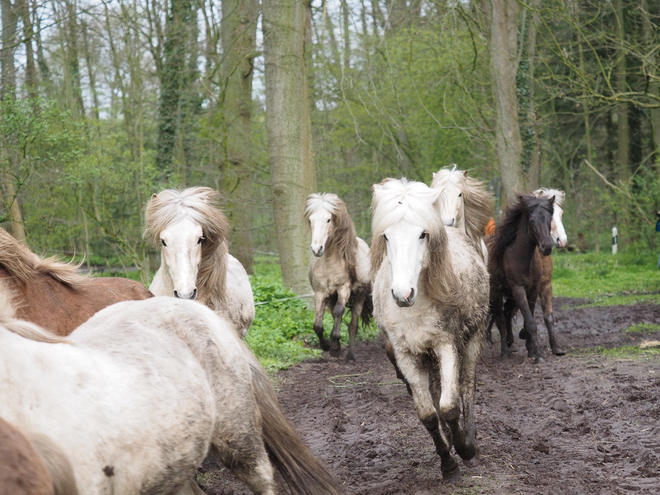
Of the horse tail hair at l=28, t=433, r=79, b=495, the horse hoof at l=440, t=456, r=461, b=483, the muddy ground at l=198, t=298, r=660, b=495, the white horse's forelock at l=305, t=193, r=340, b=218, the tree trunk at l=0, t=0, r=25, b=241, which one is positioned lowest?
the muddy ground at l=198, t=298, r=660, b=495

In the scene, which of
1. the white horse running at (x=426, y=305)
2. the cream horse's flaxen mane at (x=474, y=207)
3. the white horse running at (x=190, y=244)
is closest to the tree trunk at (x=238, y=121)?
the cream horse's flaxen mane at (x=474, y=207)

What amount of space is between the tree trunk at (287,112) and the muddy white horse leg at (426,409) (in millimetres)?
6990

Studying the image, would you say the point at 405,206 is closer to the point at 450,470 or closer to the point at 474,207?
the point at 450,470

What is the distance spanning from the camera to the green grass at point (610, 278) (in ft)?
45.1

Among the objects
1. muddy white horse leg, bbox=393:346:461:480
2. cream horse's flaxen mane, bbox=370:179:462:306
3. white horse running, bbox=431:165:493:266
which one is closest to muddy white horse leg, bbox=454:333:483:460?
muddy white horse leg, bbox=393:346:461:480

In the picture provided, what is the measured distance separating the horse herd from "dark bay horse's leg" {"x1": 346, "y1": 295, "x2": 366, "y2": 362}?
9.88ft

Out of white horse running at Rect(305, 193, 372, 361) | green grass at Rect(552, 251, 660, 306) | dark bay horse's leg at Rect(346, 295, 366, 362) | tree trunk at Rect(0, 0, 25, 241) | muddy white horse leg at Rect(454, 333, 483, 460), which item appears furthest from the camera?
green grass at Rect(552, 251, 660, 306)

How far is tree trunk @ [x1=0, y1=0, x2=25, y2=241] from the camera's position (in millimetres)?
9586

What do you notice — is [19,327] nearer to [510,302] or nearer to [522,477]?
[522,477]

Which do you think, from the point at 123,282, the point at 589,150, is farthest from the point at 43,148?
the point at 589,150

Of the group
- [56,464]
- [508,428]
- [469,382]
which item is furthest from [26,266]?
[508,428]

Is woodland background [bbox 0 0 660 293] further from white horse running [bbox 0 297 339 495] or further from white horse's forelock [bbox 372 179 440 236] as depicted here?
white horse running [bbox 0 297 339 495]

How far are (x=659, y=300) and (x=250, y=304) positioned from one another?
30.1 feet

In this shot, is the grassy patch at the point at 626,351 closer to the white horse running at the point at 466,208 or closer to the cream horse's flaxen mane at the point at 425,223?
the white horse running at the point at 466,208
